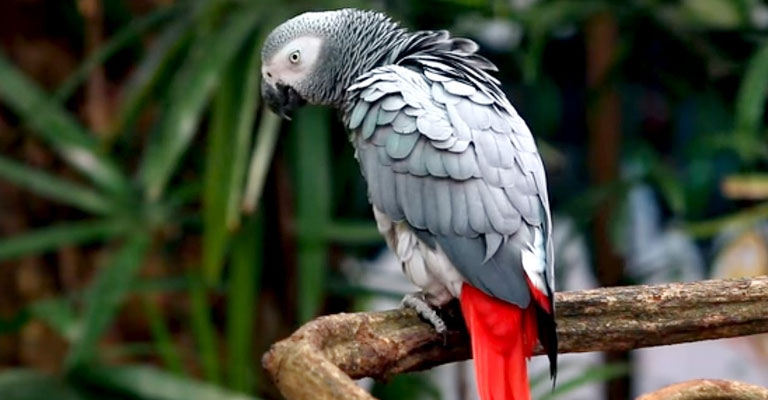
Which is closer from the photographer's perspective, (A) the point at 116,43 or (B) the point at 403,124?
(B) the point at 403,124

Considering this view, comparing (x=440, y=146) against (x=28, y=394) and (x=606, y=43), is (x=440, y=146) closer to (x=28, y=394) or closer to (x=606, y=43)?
(x=28, y=394)

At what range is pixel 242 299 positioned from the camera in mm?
1459

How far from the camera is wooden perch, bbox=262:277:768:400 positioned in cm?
80

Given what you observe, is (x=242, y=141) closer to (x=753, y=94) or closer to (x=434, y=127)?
(x=434, y=127)

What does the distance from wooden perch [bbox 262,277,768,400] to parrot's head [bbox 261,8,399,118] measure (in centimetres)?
26

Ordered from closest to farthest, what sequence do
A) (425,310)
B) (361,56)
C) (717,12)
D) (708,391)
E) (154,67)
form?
(708,391), (425,310), (361,56), (154,67), (717,12)

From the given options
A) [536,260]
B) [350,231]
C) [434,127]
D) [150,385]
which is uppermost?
[434,127]

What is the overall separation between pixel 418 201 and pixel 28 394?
2.29 ft

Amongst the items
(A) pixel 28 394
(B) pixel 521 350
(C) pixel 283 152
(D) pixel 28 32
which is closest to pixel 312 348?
(B) pixel 521 350

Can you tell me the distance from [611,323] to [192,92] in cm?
71

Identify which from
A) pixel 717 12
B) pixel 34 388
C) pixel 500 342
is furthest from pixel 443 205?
pixel 717 12

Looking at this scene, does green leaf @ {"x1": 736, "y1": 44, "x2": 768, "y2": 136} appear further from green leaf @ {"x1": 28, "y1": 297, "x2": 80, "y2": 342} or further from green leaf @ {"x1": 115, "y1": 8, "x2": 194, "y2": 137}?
green leaf @ {"x1": 28, "y1": 297, "x2": 80, "y2": 342}

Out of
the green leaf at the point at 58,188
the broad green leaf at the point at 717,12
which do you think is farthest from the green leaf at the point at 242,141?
the broad green leaf at the point at 717,12

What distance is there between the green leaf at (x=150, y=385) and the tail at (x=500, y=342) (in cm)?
57
